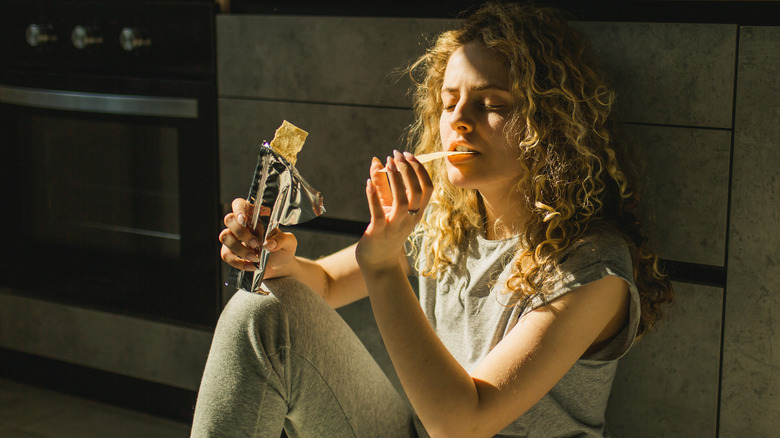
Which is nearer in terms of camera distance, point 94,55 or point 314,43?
point 314,43

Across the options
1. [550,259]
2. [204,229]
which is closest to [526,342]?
[550,259]

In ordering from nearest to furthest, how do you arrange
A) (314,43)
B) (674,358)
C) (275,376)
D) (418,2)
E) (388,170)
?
(388,170) → (275,376) → (674,358) → (418,2) → (314,43)

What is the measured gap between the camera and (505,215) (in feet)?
4.42

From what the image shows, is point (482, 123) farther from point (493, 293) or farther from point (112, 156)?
point (112, 156)

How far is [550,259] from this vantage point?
1.22 meters

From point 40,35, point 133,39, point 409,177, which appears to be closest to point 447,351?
point 409,177

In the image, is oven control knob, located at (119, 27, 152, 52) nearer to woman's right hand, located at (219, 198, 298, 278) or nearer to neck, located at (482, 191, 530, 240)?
woman's right hand, located at (219, 198, 298, 278)

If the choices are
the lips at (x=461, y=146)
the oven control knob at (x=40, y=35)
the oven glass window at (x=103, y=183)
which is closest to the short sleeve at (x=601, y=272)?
the lips at (x=461, y=146)

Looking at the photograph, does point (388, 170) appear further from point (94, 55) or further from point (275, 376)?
point (94, 55)

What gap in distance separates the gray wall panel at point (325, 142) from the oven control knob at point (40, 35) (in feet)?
1.67

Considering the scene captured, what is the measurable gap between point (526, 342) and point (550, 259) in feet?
0.48

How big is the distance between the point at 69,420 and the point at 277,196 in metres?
1.25

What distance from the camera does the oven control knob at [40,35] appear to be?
6.49 feet

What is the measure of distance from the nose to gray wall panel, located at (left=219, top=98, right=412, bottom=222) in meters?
0.41
